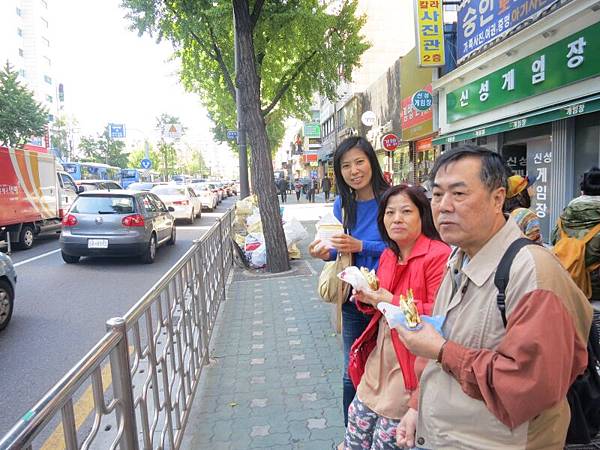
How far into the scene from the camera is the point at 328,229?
2645 mm

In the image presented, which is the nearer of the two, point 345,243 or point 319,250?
point 345,243

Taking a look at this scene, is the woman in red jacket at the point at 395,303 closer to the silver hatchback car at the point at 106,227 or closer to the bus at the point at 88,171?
the silver hatchback car at the point at 106,227

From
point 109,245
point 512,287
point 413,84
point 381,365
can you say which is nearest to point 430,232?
point 381,365

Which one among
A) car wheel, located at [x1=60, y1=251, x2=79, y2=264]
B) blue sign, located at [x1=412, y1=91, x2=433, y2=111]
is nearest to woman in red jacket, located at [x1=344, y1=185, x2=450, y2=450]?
car wheel, located at [x1=60, y1=251, x2=79, y2=264]

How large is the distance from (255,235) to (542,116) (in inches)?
222

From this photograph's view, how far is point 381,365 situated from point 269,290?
491 cm

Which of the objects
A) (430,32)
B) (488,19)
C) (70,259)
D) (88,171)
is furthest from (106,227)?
(88,171)

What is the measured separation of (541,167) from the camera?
9.16 metres

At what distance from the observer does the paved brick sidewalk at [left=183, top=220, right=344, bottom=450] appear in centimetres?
300

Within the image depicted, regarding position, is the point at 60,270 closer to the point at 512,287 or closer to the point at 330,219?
A: the point at 330,219

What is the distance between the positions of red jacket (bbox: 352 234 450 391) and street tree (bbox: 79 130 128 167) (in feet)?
210

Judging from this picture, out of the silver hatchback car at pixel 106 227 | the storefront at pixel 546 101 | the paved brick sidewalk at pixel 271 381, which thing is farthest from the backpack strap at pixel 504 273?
the silver hatchback car at pixel 106 227

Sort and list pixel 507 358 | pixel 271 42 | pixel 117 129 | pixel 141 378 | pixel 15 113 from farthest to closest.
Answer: pixel 117 129 < pixel 15 113 < pixel 271 42 < pixel 141 378 < pixel 507 358

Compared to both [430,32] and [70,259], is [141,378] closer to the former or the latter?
[70,259]
